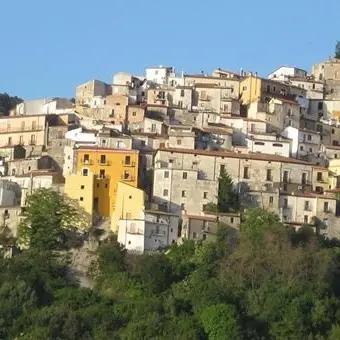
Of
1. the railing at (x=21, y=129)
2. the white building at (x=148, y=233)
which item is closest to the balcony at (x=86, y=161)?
the white building at (x=148, y=233)

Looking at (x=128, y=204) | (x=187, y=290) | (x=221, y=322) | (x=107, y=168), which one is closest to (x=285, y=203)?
(x=128, y=204)

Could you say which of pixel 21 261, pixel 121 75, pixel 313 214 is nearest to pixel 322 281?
pixel 313 214

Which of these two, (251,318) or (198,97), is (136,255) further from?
(198,97)

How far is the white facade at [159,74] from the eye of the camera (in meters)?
83.0

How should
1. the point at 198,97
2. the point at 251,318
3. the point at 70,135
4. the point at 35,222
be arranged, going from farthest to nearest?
1. the point at 198,97
2. the point at 70,135
3. the point at 35,222
4. the point at 251,318

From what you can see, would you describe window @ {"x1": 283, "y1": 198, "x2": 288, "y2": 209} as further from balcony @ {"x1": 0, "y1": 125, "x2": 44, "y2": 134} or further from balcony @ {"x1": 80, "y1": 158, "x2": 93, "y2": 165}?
balcony @ {"x1": 0, "y1": 125, "x2": 44, "y2": 134}

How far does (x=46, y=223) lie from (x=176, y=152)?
6.65 m

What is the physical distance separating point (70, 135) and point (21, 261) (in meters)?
11.5

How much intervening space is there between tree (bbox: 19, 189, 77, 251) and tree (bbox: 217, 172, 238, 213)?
5.62 metres

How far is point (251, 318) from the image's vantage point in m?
57.4

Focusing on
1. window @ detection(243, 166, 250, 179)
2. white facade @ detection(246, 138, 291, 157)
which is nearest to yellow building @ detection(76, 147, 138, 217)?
window @ detection(243, 166, 250, 179)

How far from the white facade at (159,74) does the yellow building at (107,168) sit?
54.5ft

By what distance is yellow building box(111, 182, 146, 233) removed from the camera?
205ft

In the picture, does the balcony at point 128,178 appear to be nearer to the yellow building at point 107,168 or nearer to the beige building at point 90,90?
the yellow building at point 107,168
